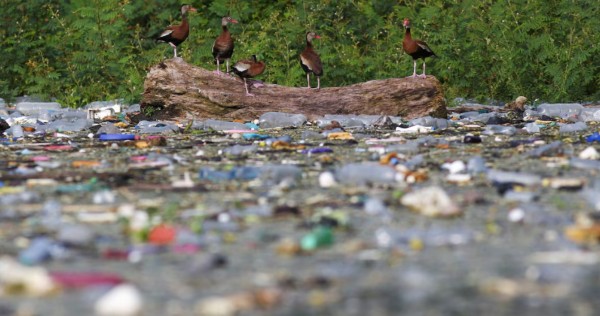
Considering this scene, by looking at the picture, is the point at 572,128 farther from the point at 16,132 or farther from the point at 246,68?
the point at 16,132

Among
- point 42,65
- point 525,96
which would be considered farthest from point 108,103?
point 525,96

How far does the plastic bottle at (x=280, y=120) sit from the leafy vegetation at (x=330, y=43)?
2.44 m

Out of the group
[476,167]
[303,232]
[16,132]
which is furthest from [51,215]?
[16,132]

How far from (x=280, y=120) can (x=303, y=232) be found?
5.88 m

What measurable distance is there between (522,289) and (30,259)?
1432 mm

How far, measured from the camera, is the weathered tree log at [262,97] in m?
Answer: 9.77

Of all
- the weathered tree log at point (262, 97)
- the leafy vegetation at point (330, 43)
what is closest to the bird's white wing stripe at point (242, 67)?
the weathered tree log at point (262, 97)

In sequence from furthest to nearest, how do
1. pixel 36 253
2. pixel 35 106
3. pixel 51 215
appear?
pixel 35 106 < pixel 51 215 < pixel 36 253

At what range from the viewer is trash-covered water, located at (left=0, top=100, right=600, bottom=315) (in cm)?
263

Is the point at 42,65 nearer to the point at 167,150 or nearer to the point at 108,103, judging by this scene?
the point at 108,103

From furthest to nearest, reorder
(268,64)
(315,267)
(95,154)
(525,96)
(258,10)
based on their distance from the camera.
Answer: (258,10), (268,64), (525,96), (95,154), (315,267)

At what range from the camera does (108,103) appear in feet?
41.3

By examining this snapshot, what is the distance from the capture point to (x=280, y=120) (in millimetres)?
9352

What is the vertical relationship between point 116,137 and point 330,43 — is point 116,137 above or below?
below
